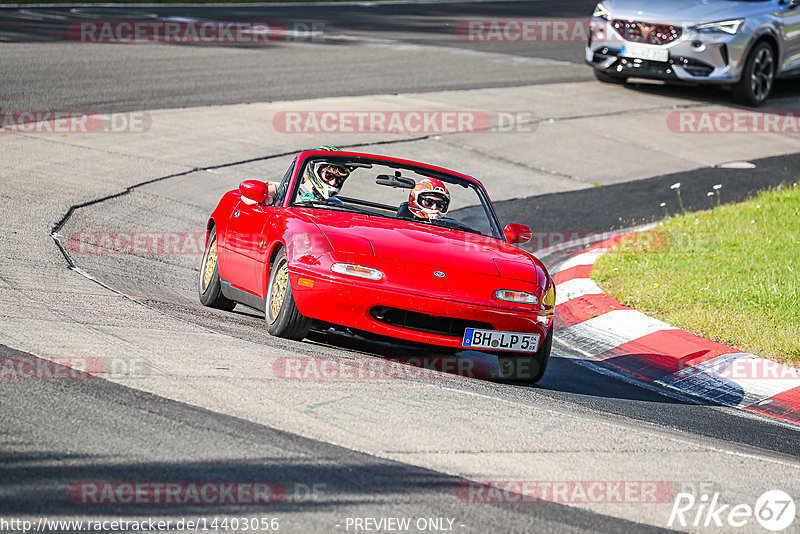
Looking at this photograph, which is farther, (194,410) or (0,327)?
(0,327)

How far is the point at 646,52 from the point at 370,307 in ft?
41.0

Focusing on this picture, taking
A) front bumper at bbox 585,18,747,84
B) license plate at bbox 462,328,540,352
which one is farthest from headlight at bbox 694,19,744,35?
license plate at bbox 462,328,540,352

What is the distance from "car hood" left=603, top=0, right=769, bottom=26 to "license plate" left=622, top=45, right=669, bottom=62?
1.45 ft

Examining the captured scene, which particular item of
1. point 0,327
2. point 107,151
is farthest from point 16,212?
point 0,327

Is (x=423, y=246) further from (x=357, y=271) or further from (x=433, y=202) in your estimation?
(x=433, y=202)

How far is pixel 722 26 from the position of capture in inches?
707

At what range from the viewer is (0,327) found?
243 inches

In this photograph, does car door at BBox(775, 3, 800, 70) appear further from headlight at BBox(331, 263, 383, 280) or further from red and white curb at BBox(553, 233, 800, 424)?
headlight at BBox(331, 263, 383, 280)

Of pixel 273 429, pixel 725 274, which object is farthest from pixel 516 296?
pixel 725 274

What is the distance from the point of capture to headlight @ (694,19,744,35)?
17.8m

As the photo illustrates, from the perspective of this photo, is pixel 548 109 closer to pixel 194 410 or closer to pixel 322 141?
pixel 322 141

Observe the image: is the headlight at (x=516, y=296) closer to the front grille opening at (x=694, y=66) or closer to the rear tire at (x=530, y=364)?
the rear tire at (x=530, y=364)

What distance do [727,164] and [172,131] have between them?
7.77 metres

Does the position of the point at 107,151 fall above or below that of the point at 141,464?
below
